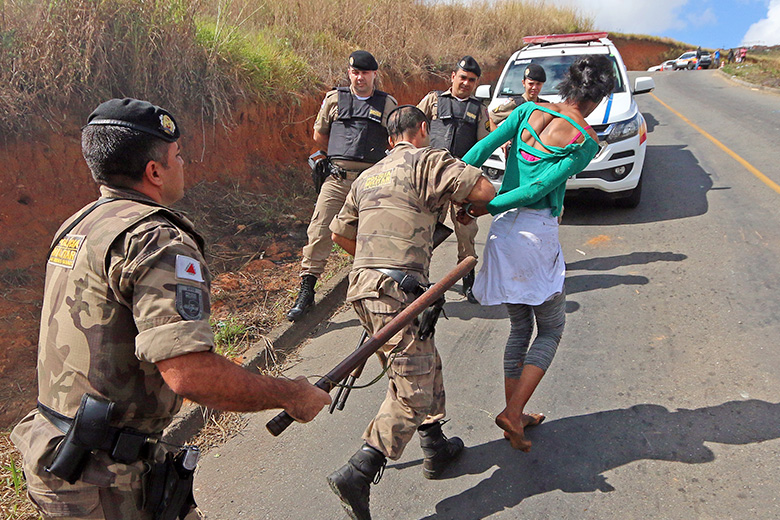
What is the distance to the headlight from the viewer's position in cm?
610

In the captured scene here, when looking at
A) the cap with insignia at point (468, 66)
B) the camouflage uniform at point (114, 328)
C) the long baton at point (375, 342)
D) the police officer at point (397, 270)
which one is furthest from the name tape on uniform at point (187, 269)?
the cap with insignia at point (468, 66)

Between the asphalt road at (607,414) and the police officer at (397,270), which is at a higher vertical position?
the police officer at (397,270)

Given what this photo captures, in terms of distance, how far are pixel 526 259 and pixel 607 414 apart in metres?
1.12

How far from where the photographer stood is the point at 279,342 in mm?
4102

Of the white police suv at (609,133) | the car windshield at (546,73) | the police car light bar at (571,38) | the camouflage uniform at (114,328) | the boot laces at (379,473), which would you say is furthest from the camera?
the police car light bar at (571,38)

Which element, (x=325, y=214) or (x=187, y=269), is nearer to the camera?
(x=187, y=269)

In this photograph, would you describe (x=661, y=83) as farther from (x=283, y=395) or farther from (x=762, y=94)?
(x=283, y=395)

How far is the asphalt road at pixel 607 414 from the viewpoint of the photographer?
2.55 m

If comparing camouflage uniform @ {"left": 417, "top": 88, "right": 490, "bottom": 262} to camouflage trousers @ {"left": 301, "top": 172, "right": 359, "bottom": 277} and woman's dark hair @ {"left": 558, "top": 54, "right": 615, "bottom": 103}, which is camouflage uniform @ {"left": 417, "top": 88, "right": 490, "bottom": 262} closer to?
camouflage trousers @ {"left": 301, "top": 172, "right": 359, "bottom": 277}

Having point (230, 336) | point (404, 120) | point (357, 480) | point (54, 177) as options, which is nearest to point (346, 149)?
point (230, 336)

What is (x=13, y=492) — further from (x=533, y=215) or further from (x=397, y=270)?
(x=533, y=215)

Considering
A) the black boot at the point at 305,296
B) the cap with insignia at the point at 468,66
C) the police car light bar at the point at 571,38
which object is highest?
the police car light bar at the point at 571,38

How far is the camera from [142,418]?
1.55 m

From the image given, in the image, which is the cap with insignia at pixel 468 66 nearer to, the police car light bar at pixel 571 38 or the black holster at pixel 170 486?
the police car light bar at pixel 571 38
